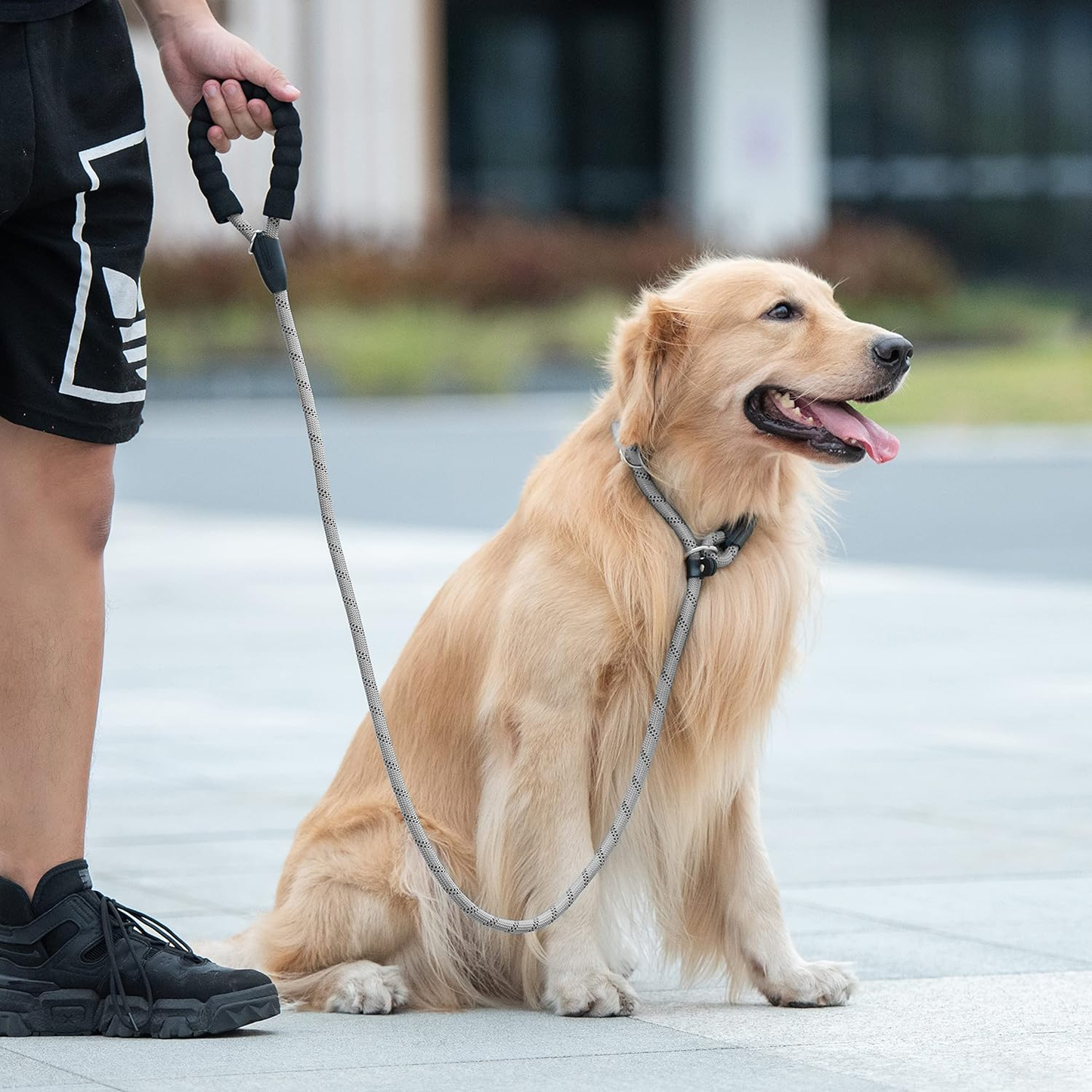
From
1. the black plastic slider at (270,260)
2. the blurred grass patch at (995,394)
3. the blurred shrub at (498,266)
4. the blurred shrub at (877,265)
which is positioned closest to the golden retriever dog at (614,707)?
the black plastic slider at (270,260)

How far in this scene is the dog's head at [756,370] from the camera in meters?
3.51

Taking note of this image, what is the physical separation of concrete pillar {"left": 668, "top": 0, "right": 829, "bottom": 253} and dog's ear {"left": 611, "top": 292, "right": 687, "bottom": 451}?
26.4 metres

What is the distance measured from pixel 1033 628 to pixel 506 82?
24.7m

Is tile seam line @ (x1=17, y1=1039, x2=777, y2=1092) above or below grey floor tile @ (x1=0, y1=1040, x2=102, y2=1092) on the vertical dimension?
below

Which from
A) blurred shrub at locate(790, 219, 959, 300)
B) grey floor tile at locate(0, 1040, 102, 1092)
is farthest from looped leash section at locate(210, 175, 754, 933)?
blurred shrub at locate(790, 219, 959, 300)

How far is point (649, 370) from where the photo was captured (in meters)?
3.58

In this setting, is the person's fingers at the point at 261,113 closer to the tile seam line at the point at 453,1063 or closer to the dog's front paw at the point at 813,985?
the tile seam line at the point at 453,1063

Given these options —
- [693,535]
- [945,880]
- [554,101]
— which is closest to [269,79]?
[693,535]

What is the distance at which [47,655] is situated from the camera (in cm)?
325

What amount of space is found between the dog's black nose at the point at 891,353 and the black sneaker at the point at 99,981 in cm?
153

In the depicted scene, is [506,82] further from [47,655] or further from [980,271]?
[47,655]

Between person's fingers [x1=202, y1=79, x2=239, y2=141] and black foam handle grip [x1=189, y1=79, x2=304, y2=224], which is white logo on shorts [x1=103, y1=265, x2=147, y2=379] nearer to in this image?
black foam handle grip [x1=189, y1=79, x2=304, y2=224]

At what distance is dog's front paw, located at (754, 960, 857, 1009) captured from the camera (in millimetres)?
3531

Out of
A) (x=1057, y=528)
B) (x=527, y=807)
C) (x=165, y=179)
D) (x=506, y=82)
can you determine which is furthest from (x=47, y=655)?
(x=506, y=82)
